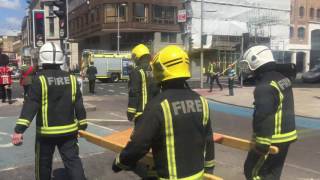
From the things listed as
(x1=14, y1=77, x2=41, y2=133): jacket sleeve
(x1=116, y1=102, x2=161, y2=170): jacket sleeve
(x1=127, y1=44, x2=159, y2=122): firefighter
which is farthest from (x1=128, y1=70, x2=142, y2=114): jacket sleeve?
(x1=116, y1=102, x2=161, y2=170): jacket sleeve

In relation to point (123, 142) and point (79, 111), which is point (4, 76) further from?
point (123, 142)

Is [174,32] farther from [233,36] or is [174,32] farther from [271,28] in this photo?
[271,28]

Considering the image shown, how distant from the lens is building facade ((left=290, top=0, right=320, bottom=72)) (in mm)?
61688

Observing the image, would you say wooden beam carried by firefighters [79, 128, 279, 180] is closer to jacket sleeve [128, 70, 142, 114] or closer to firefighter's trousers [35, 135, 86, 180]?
firefighter's trousers [35, 135, 86, 180]

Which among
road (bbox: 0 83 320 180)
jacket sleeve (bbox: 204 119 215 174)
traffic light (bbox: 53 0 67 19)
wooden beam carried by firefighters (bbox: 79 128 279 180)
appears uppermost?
traffic light (bbox: 53 0 67 19)

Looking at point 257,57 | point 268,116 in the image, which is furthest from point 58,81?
point 268,116

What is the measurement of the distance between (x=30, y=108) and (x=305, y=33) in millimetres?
62315

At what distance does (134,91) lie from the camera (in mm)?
6066

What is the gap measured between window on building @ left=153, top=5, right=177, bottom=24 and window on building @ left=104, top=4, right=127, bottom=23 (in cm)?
347

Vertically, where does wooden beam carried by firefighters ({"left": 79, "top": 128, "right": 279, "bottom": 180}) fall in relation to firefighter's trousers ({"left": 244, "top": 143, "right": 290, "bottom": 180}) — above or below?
above

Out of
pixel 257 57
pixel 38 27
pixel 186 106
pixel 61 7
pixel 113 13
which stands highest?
pixel 113 13

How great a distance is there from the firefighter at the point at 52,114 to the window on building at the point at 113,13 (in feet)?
149

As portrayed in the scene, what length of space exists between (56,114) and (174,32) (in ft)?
156

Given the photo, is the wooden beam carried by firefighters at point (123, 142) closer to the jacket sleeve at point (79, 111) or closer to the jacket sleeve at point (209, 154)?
the jacket sleeve at point (79, 111)
